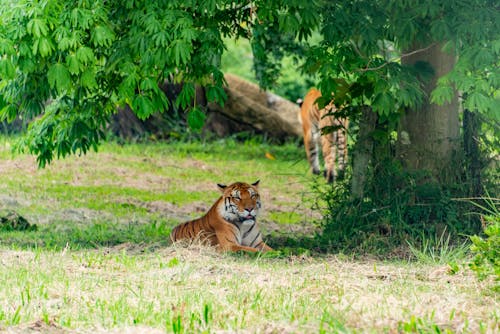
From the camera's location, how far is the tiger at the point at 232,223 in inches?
402

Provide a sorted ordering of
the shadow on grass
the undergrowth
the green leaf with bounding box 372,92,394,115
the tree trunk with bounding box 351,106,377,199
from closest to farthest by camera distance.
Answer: the green leaf with bounding box 372,92,394,115 < the undergrowth < the shadow on grass < the tree trunk with bounding box 351,106,377,199

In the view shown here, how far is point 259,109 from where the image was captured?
852 inches

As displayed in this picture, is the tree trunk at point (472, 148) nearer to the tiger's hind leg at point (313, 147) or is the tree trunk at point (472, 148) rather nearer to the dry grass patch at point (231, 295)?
the dry grass patch at point (231, 295)

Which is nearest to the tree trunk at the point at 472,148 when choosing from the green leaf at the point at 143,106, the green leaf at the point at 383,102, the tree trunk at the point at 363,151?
the tree trunk at the point at 363,151

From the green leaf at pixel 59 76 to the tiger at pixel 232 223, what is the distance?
2.03 metres

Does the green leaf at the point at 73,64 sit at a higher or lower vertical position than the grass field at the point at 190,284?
higher

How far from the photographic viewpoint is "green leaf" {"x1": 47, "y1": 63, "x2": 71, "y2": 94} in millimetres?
9070

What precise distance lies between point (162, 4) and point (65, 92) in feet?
6.29

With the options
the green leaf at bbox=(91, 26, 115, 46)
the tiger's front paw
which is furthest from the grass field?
the green leaf at bbox=(91, 26, 115, 46)

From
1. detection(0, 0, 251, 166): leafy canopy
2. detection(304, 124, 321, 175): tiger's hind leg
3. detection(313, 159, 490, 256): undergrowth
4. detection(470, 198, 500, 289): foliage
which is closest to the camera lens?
detection(470, 198, 500, 289): foliage

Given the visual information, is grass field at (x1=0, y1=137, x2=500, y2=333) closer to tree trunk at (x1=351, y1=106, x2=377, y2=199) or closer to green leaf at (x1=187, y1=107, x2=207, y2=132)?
green leaf at (x1=187, y1=107, x2=207, y2=132)

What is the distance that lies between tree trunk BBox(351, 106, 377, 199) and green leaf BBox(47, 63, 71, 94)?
335 cm

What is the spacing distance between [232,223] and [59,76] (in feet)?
7.81

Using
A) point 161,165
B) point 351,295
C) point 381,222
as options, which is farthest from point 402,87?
point 161,165
